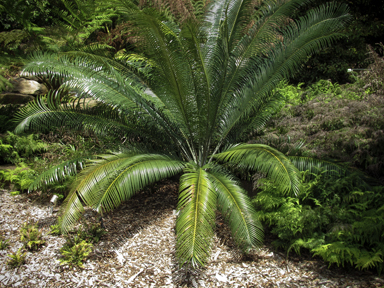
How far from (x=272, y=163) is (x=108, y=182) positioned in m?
1.82

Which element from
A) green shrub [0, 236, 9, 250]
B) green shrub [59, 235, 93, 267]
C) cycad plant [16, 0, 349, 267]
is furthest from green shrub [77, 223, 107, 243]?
green shrub [0, 236, 9, 250]

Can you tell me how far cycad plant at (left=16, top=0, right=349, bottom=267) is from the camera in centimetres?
310

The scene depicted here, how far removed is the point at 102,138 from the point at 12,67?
5209 mm

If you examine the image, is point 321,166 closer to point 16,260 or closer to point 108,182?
point 108,182

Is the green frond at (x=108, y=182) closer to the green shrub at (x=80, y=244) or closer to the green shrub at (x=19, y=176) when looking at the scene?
the green shrub at (x=80, y=244)

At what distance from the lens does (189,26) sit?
337 centimetres

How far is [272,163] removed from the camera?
3205mm

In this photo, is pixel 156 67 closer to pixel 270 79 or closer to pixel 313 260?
pixel 270 79

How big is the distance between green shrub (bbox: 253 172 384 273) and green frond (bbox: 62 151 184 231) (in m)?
1.41

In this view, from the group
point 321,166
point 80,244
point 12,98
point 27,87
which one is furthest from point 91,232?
point 27,87

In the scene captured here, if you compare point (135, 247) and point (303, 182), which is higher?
point (303, 182)

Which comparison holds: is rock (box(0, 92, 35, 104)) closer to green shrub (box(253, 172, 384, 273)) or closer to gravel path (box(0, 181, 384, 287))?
gravel path (box(0, 181, 384, 287))

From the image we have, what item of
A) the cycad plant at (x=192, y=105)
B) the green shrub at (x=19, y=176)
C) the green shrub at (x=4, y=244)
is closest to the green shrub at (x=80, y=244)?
the cycad plant at (x=192, y=105)

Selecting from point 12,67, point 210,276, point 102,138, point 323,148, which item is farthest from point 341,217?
point 12,67
